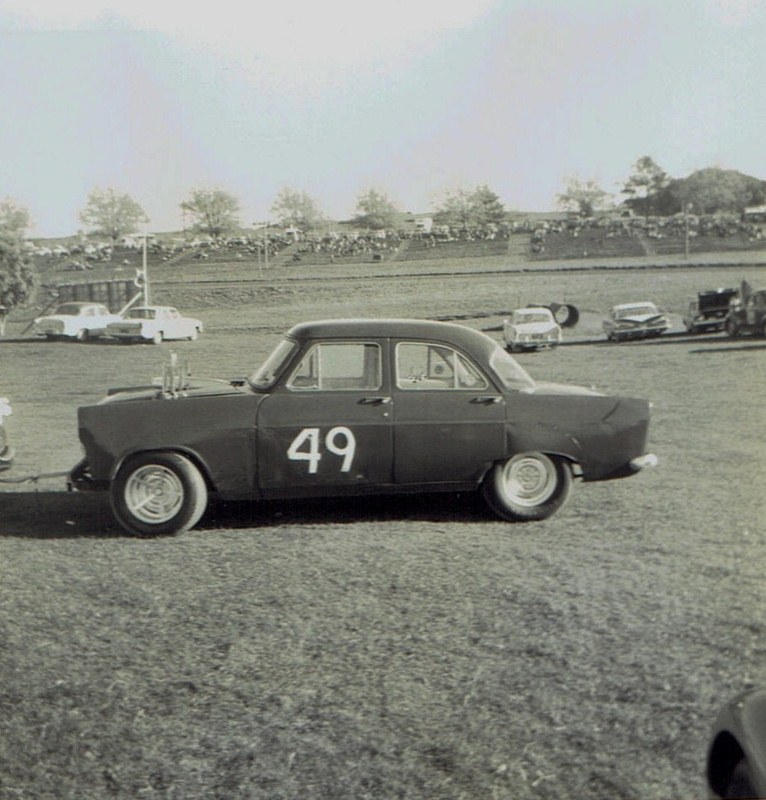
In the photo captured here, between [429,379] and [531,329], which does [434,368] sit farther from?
[531,329]

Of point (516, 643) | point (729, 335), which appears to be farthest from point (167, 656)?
point (729, 335)

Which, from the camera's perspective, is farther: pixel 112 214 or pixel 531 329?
pixel 531 329

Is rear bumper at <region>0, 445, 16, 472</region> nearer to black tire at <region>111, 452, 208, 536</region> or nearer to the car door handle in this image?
black tire at <region>111, 452, 208, 536</region>

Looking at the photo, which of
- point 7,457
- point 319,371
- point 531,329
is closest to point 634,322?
point 531,329

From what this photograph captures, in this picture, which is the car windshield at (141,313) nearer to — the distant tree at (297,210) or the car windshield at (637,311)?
the distant tree at (297,210)

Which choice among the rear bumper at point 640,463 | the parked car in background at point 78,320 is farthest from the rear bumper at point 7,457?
the rear bumper at point 640,463

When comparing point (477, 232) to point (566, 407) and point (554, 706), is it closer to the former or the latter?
point (566, 407)
